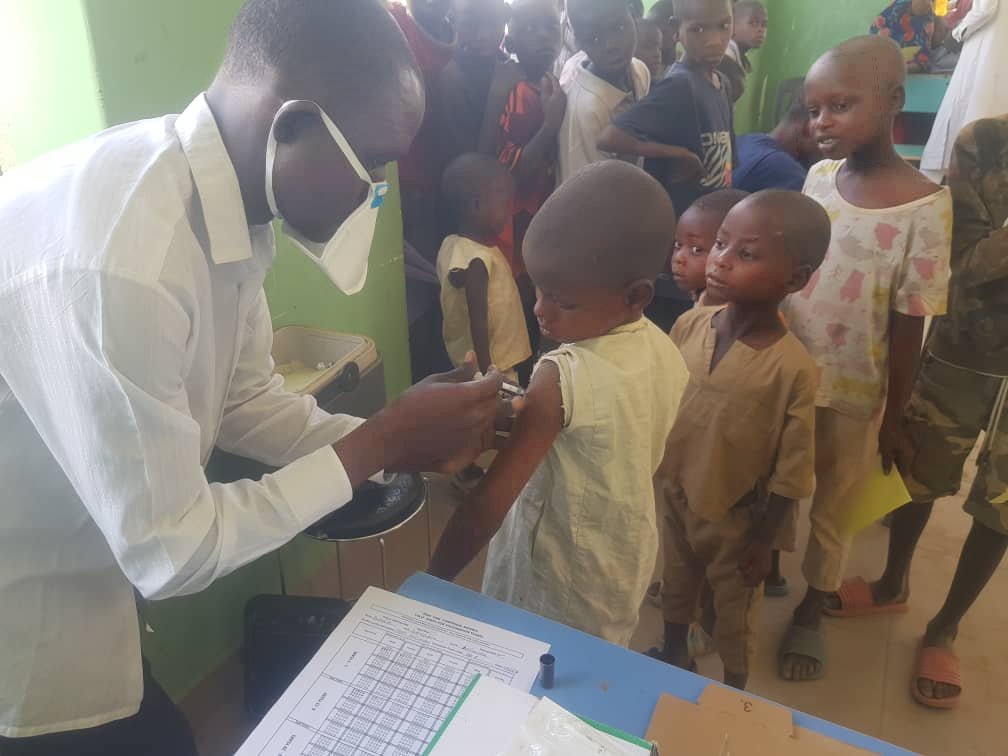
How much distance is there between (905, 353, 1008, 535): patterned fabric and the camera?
1732 millimetres

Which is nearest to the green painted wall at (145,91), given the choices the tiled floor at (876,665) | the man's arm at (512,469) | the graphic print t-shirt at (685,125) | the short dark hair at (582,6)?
the tiled floor at (876,665)

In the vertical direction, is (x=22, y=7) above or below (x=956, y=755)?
above

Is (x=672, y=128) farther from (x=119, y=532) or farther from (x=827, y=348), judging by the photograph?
(x=119, y=532)

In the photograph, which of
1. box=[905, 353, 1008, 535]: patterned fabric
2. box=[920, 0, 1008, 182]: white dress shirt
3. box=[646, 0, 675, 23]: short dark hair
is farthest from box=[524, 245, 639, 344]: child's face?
box=[920, 0, 1008, 182]: white dress shirt

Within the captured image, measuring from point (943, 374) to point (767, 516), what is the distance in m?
0.65

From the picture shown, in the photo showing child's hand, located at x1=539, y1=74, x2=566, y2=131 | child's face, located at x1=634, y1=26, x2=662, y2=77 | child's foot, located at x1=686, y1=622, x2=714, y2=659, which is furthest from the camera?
child's face, located at x1=634, y1=26, x2=662, y2=77

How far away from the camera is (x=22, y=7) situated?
121 centimetres

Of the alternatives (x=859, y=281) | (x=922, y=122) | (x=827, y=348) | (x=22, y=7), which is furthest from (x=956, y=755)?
(x=922, y=122)

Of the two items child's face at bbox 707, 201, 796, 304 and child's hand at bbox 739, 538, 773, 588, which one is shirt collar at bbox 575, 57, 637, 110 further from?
child's hand at bbox 739, 538, 773, 588

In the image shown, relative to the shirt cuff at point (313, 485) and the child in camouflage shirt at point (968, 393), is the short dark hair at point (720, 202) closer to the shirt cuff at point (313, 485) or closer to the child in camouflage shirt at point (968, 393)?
the child in camouflage shirt at point (968, 393)

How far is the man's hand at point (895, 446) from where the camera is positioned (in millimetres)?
1789

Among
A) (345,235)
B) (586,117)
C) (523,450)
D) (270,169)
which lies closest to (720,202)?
(586,117)

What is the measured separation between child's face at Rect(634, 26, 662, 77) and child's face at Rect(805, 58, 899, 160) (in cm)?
171

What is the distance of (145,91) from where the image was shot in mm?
1340
